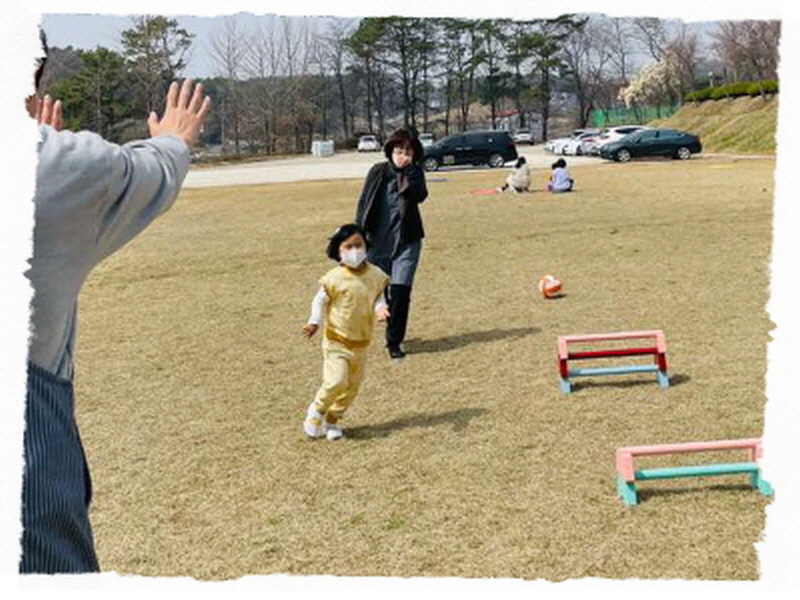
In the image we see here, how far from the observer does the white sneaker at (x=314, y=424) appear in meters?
5.39

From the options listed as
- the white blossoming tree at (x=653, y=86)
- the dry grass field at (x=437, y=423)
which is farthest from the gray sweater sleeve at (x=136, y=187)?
the white blossoming tree at (x=653, y=86)

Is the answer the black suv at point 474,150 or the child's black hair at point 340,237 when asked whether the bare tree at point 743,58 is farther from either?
the child's black hair at point 340,237

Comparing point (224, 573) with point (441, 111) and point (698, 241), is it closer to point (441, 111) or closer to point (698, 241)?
point (698, 241)

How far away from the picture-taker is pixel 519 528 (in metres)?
4.00

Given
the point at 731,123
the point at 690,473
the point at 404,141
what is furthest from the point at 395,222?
the point at 731,123

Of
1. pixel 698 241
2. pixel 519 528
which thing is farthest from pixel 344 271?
pixel 698 241

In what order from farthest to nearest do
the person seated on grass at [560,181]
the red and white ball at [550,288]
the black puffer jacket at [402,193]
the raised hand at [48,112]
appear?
the person seated on grass at [560,181] → the red and white ball at [550,288] → the black puffer jacket at [402,193] → the raised hand at [48,112]

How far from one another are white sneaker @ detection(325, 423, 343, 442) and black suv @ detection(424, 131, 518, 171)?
29457 millimetres

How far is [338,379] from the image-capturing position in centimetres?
539

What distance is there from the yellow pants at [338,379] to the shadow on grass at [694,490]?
1.82m

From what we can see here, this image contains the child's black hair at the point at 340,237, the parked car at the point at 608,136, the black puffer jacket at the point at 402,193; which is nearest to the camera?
the child's black hair at the point at 340,237

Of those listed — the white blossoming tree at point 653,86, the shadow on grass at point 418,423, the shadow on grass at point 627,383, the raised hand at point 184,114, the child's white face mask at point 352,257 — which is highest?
the white blossoming tree at point 653,86

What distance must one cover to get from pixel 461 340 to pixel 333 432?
2610mm

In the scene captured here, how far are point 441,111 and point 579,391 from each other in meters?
36.8
